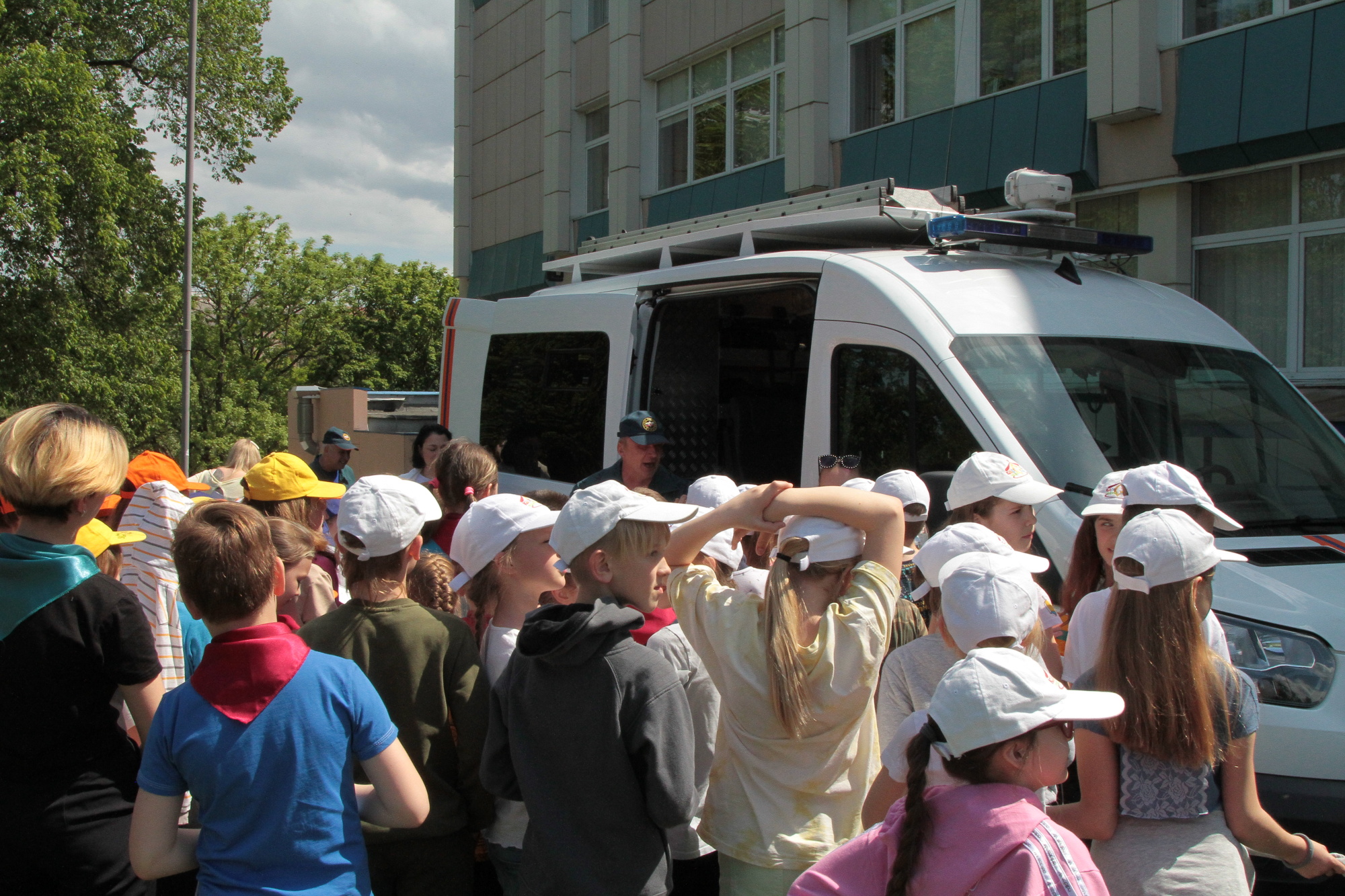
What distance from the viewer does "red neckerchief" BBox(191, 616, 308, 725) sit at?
7.77 feet

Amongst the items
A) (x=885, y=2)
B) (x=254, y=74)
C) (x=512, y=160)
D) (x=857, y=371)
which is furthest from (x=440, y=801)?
(x=254, y=74)

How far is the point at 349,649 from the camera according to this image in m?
2.81

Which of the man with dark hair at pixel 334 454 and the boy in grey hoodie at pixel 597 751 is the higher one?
the man with dark hair at pixel 334 454

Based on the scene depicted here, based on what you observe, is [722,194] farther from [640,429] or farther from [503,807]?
[503,807]

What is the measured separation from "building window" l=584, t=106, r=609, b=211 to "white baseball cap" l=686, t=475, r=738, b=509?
16.5 metres

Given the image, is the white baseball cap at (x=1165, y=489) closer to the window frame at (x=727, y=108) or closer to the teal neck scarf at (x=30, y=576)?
the teal neck scarf at (x=30, y=576)

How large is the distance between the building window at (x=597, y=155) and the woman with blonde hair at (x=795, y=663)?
1753 cm

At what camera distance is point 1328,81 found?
29.3 feet

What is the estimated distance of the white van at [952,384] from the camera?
11.9ft

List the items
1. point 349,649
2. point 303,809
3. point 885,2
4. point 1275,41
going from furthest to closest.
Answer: point 885,2 → point 1275,41 → point 349,649 → point 303,809

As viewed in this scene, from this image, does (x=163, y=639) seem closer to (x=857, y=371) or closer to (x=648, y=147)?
(x=857, y=371)

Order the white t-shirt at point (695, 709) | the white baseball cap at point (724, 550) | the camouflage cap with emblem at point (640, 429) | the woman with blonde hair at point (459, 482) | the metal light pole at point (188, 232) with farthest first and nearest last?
the metal light pole at point (188, 232) < the camouflage cap with emblem at point (640, 429) < the woman with blonde hair at point (459, 482) < the white baseball cap at point (724, 550) < the white t-shirt at point (695, 709)

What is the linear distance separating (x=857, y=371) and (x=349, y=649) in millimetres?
3126

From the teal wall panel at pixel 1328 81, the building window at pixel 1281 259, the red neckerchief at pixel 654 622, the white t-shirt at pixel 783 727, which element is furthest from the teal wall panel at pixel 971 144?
the white t-shirt at pixel 783 727
